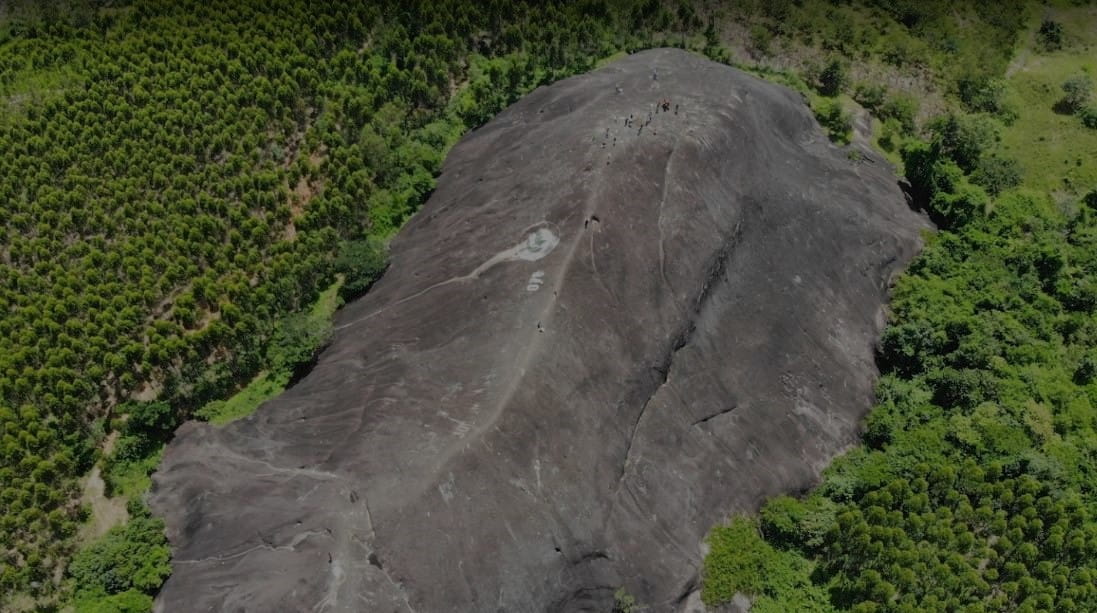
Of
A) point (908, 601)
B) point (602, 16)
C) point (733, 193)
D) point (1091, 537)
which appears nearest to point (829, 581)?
point (908, 601)

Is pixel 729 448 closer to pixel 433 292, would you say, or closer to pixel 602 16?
pixel 433 292

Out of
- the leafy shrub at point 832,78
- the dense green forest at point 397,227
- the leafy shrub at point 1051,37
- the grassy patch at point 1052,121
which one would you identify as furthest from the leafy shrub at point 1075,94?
the leafy shrub at point 832,78

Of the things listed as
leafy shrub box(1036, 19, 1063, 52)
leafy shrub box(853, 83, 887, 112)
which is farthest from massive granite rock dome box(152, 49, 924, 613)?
leafy shrub box(1036, 19, 1063, 52)

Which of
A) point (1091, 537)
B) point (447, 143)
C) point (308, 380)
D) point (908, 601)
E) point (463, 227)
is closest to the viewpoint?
point (908, 601)

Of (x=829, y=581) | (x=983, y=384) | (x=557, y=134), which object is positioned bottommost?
(x=829, y=581)

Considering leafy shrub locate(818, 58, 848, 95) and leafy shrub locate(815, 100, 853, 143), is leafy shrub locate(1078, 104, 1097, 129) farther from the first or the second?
leafy shrub locate(815, 100, 853, 143)

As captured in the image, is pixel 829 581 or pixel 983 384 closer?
pixel 829 581

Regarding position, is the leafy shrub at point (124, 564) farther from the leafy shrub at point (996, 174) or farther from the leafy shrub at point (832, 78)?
the leafy shrub at point (832, 78)

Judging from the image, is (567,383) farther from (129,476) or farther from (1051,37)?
(1051,37)
